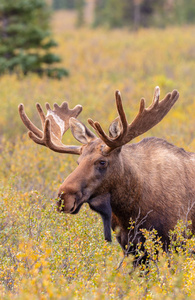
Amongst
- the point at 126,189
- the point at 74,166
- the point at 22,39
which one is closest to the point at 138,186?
the point at 126,189

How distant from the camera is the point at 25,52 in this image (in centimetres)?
1588

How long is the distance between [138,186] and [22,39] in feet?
38.0

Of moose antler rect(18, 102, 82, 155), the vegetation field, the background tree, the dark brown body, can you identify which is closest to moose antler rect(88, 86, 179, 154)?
the dark brown body

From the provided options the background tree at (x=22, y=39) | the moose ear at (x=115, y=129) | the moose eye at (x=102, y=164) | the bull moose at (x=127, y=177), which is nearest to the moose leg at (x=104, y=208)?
the bull moose at (x=127, y=177)

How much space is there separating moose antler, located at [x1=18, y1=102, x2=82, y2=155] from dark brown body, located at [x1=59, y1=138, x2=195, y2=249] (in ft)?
1.27

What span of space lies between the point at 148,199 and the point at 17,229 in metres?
1.36

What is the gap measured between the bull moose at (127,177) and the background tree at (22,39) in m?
10.6

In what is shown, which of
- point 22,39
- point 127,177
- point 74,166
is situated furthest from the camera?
point 22,39

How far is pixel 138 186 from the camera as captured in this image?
467 centimetres

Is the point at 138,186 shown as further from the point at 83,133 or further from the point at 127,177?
the point at 83,133

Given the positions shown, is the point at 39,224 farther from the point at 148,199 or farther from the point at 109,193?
the point at 148,199

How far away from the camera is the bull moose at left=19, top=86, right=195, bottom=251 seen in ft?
14.2

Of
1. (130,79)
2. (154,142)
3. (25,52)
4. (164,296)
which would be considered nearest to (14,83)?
(25,52)

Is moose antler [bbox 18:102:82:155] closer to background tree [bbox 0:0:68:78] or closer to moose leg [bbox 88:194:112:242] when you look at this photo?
moose leg [bbox 88:194:112:242]
